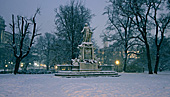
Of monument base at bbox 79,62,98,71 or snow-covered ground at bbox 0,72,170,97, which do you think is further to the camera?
monument base at bbox 79,62,98,71

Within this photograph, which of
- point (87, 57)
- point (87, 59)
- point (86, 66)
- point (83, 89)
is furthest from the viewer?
point (87, 57)

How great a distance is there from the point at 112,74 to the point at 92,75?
2.91m

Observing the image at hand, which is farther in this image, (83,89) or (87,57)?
(87,57)

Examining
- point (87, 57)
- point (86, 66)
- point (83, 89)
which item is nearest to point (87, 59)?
point (87, 57)

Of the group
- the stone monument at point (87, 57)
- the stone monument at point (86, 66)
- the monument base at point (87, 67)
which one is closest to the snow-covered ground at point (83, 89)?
the stone monument at point (86, 66)

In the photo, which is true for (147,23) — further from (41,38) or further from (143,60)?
(41,38)

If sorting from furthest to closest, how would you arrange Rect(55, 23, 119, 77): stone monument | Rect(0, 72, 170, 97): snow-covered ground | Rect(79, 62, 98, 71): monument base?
Rect(79, 62, 98, 71): monument base < Rect(55, 23, 119, 77): stone monument < Rect(0, 72, 170, 97): snow-covered ground

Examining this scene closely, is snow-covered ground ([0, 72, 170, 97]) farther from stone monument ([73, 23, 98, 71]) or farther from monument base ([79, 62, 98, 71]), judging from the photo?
stone monument ([73, 23, 98, 71])

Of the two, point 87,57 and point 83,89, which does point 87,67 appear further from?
point 83,89

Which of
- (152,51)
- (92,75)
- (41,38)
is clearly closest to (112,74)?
(92,75)

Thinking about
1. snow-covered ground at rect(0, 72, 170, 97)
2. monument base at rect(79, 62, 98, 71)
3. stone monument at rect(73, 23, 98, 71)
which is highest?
stone monument at rect(73, 23, 98, 71)

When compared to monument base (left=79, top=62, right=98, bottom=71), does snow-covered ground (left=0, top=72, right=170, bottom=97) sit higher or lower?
lower

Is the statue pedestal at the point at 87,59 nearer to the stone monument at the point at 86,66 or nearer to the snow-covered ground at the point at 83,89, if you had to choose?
the stone monument at the point at 86,66

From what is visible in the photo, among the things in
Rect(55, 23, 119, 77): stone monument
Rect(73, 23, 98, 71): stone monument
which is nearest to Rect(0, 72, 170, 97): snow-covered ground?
Rect(55, 23, 119, 77): stone monument
